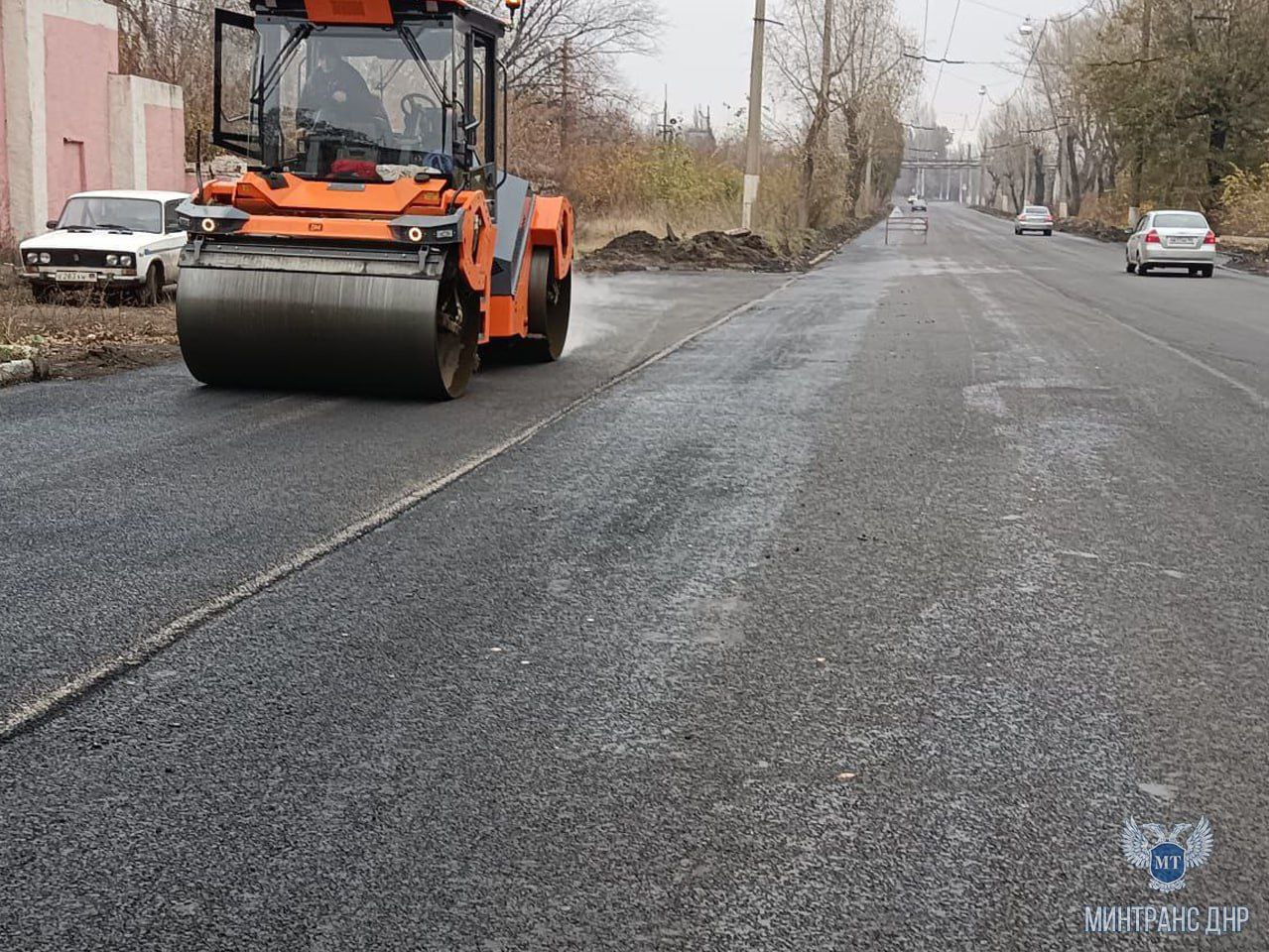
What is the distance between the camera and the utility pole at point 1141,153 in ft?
175

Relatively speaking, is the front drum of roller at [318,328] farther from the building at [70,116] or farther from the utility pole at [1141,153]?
the utility pole at [1141,153]

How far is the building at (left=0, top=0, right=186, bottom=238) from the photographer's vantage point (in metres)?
23.7

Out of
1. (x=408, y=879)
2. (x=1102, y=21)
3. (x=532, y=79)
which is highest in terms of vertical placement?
(x=1102, y=21)

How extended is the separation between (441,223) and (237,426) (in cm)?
201

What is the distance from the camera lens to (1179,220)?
3381 centimetres

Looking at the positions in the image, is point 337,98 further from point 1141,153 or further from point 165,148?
point 1141,153

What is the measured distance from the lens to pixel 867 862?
3.38m

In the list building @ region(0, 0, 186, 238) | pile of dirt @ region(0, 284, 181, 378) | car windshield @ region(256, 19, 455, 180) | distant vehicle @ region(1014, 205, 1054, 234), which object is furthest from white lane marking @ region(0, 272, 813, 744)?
distant vehicle @ region(1014, 205, 1054, 234)

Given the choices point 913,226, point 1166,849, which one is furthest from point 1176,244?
point 913,226

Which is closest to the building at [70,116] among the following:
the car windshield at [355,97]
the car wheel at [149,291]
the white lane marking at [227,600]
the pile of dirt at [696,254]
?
the car wheel at [149,291]

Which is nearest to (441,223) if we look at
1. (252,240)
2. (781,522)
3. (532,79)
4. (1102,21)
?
(252,240)

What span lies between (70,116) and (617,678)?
23978mm

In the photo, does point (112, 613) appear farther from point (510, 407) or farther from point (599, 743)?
point (510, 407)

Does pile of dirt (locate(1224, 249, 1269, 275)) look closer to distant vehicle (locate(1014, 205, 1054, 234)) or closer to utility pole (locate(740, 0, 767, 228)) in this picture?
utility pole (locate(740, 0, 767, 228))
